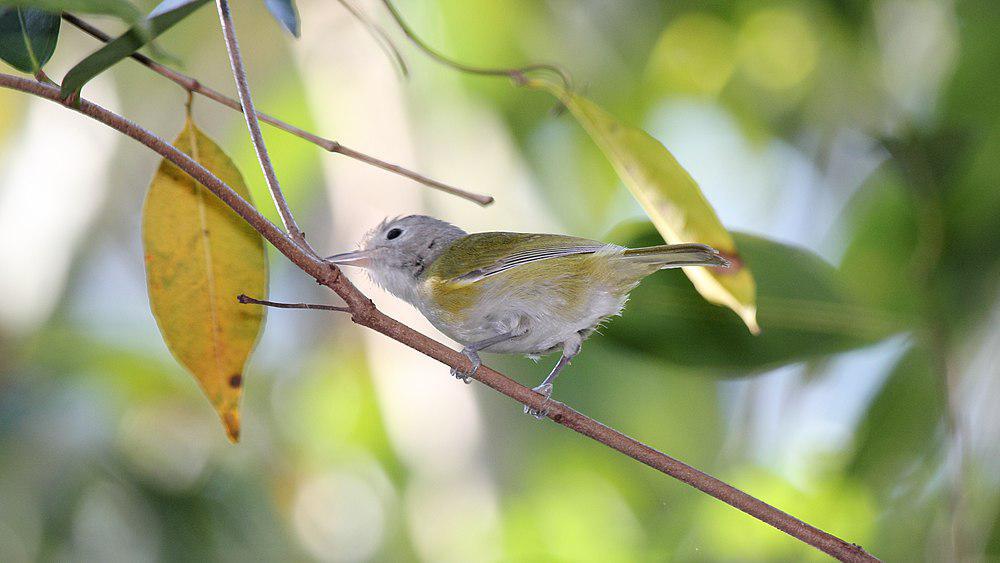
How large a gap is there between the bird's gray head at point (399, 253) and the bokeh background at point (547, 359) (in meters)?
0.55


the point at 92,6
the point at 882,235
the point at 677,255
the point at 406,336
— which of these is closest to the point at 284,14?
the point at 92,6

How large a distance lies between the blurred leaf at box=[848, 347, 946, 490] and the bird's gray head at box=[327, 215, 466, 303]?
125 centimetres

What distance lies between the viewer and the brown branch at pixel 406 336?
44.1 inches

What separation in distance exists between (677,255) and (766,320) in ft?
1.38

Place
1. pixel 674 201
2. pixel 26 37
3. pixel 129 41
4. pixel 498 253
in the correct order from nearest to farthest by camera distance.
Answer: pixel 129 41, pixel 26 37, pixel 674 201, pixel 498 253

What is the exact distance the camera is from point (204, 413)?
4207 mm

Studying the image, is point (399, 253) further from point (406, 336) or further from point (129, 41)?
point (129, 41)

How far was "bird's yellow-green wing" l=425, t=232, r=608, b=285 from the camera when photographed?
2105 millimetres

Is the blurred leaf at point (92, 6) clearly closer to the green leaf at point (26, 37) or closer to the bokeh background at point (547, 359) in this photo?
the green leaf at point (26, 37)

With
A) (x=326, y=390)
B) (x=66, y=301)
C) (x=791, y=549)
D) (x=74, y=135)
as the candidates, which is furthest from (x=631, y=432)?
(x=74, y=135)

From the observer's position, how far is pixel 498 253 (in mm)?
2230

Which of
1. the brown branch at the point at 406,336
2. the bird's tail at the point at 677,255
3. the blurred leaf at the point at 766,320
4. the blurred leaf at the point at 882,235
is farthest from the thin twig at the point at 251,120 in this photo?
the blurred leaf at the point at 882,235

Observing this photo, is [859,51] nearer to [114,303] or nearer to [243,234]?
[243,234]

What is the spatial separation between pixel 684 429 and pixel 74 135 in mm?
3383
